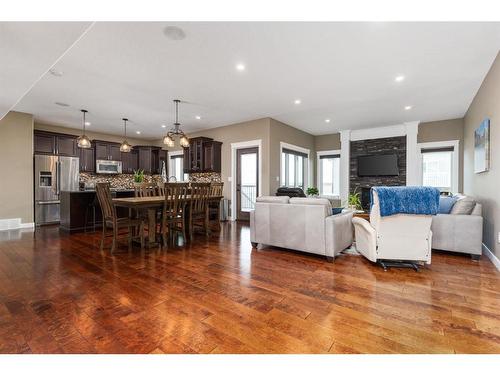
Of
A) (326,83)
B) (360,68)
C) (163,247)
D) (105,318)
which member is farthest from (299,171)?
(105,318)

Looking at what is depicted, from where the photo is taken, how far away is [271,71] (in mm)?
3578

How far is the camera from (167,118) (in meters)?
6.23

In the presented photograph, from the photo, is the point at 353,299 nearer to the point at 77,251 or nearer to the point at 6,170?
the point at 77,251

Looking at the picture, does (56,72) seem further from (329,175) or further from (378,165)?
(329,175)

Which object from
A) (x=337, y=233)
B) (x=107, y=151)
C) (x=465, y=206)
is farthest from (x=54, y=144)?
(x=465, y=206)

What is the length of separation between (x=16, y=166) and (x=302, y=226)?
6546mm

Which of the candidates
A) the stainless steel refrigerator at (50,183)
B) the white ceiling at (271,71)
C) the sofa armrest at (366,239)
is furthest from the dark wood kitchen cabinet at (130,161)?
the sofa armrest at (366,239)

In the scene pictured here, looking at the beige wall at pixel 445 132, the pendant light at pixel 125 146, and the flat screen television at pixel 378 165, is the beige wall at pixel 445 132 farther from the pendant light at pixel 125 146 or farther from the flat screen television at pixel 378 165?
the pendant light at pixel 125 146

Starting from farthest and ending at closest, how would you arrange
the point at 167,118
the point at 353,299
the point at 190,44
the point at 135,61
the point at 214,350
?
the point at 167,118
the point at 135,61
the point at 190,44
the point at 353,299
the point at 214,350

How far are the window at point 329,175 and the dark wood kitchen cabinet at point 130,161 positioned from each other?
6392 millimetres

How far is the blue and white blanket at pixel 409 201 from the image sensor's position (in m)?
2.66

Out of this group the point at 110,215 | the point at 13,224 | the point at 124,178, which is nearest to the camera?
the point at 110,215

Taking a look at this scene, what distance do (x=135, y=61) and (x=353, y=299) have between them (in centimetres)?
383
